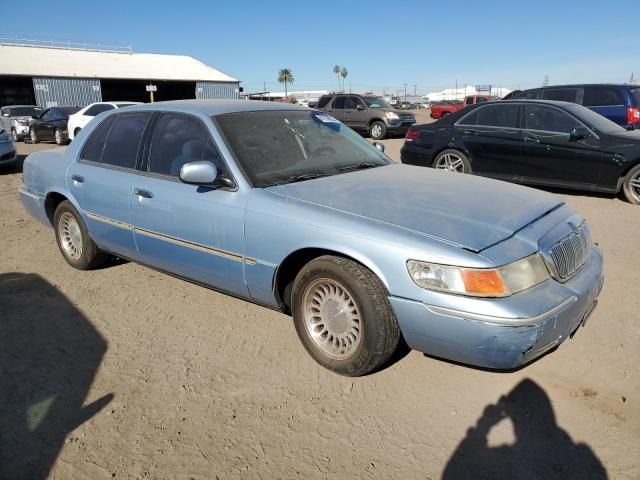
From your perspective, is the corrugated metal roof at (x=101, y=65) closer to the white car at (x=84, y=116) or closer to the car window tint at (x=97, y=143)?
the white car at (x=84, y=116)

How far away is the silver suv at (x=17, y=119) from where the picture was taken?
63.3 ft

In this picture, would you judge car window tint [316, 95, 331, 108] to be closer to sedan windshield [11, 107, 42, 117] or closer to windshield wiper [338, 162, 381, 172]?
sedan windshield [11, 107, 42, 117]

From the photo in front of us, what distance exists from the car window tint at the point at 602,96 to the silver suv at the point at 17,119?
18581mm

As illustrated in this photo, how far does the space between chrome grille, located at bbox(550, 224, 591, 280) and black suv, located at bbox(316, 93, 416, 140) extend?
14.9 m

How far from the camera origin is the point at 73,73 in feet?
126

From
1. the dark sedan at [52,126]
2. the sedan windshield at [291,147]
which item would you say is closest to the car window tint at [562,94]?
the sedan windshield at [291,147]

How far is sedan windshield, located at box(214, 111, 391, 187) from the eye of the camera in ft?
11.3

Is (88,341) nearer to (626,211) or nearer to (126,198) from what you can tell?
(126,198)

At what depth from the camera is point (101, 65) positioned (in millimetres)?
42281

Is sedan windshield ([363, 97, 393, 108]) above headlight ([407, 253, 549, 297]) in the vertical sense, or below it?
above

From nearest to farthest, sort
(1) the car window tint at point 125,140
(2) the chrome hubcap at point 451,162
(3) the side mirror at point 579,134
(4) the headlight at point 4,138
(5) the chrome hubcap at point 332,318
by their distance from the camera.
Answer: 1. (5) the chrome hubcap at point 332,318
2. (1) the car window tint at point 125,140
3. (3) the side mirror at point 579,134
4. (2) the chrome hubcap at point 451,162
5. (4) the headlight at point 4,138

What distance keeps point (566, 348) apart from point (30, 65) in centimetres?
4360

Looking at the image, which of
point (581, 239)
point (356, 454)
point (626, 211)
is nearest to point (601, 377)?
point (581, 239)

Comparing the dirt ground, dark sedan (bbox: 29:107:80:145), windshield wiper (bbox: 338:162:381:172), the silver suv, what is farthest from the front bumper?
the silver suv
